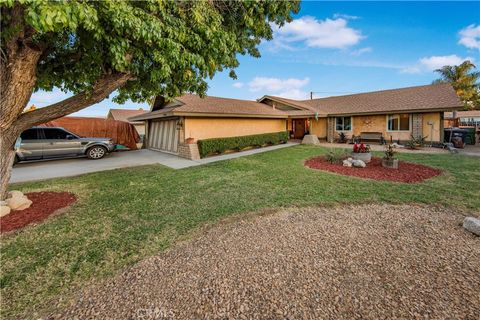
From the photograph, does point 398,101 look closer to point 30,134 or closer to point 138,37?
point 138,37

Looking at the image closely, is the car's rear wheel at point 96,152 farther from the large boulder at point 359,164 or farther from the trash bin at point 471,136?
the trash bin at point 471,136

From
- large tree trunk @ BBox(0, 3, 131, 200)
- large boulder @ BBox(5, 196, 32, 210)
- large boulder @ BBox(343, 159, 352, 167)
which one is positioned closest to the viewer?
large tree trunk @ BBox(0, 3, 131, 200)

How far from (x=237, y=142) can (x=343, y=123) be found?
1060 centimetres

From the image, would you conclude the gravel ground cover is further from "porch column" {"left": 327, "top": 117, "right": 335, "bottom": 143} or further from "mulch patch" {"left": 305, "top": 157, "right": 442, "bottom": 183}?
"porch column" {"left": 327, "top": 117, "right": 335, "bottom": 143}

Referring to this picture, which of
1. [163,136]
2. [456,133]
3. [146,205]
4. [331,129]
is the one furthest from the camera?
[331,129]

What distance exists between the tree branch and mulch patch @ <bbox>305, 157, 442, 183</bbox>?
24.8 ft

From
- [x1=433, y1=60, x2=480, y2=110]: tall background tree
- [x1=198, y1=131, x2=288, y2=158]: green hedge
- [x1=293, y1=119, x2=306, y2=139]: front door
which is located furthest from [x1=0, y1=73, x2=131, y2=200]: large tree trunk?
[x1=433, y1=60, x2=480, y2=110]: tall background tree

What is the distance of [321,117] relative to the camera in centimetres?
1908

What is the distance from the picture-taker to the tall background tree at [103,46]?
11.1 ft

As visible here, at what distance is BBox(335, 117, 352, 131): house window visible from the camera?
18.0 meters

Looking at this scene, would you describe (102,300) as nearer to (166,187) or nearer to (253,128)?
(166,187)

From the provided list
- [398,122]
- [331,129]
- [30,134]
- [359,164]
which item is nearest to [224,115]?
[359,164]

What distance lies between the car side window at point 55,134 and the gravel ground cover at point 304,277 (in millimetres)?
11568

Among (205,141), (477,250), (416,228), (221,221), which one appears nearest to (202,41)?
(221,221)
